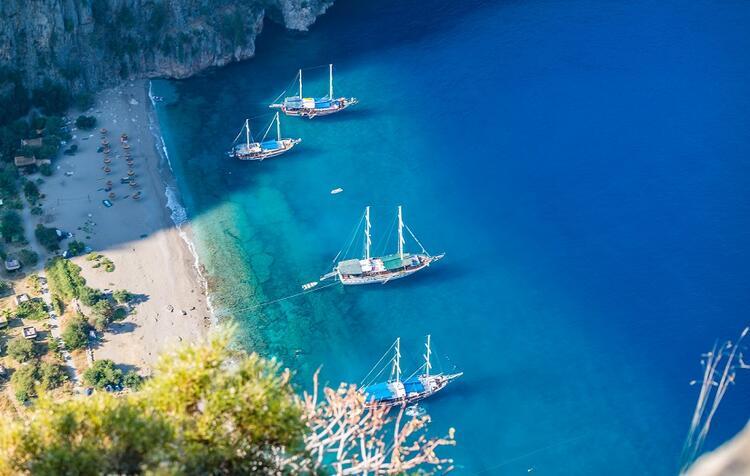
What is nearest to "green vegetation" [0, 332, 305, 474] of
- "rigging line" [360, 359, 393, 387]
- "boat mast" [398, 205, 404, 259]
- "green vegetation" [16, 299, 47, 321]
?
"rigging line" [360, 359, 393, 387]

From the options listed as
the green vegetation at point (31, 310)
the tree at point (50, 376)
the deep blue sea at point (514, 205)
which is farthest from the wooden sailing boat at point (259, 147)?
Answer: the tree at point (50, 376)

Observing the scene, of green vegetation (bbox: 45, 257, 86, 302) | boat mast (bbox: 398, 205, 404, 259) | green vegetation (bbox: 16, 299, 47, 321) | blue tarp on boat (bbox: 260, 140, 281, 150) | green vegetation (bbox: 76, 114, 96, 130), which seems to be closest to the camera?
green vegetation (bbox: 16, 299, 47, 321)

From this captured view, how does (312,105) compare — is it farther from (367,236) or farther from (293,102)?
(367,236)

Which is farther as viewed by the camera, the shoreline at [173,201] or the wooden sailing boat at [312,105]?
the wooden sailing boat at [312,105]

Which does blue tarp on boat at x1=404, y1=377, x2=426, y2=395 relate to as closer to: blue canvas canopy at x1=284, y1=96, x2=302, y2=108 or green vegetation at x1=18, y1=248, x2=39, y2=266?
green vegetation at x1=18, y1=248, x2=39, y2=266

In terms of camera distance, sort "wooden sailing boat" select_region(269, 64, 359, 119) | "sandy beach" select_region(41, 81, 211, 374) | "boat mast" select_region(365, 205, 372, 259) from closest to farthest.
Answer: "sandy beach" select_region(41, 81, 211, 374), "boat mast" select_region(365, 205, 372, 259), "wooden sailing boat" select_region(269, 64, 359, 119)

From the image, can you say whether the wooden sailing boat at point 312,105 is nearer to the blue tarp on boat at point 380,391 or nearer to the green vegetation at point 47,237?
the green vegetation at point 47,237
